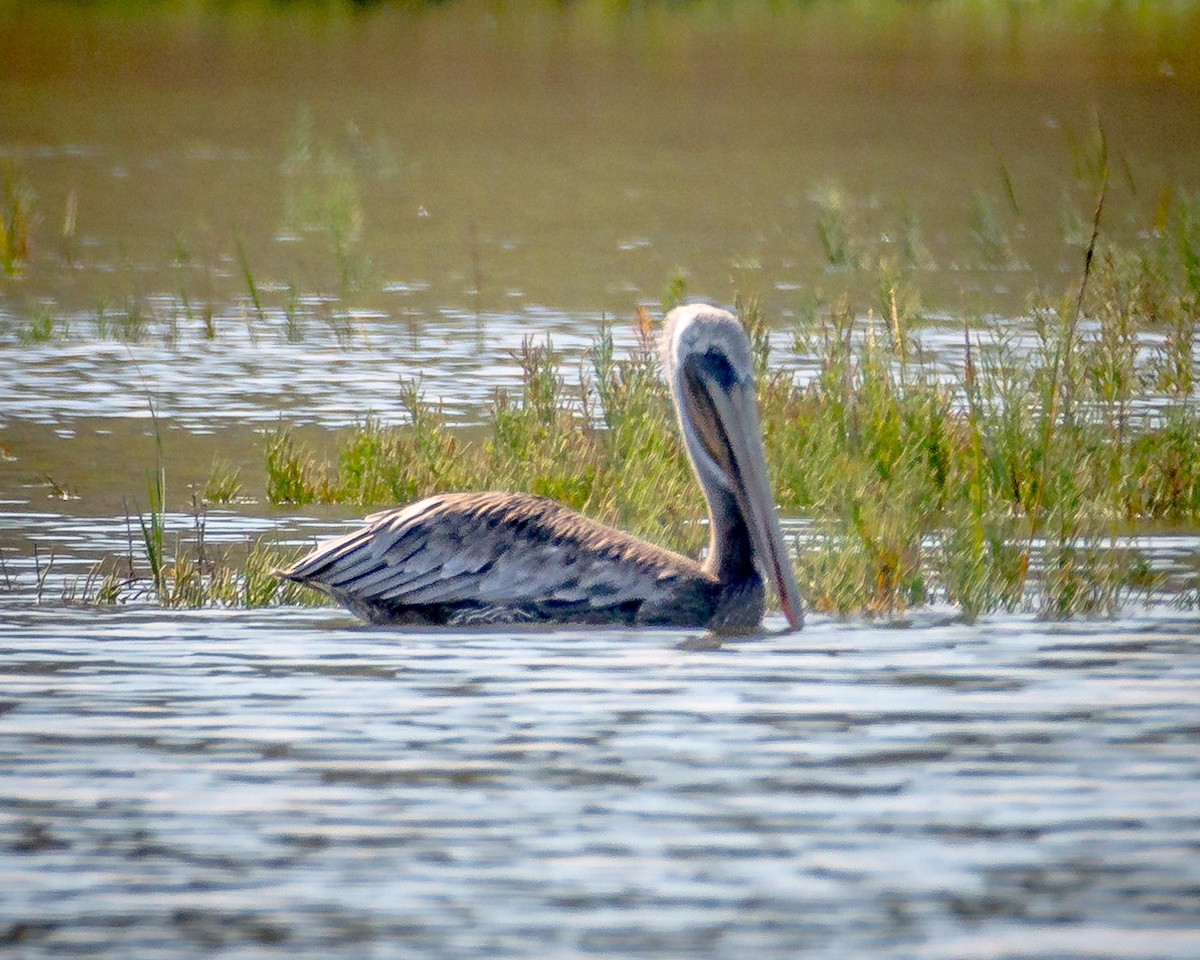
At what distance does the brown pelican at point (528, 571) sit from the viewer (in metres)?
8.54

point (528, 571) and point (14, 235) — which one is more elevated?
point (14, 235)

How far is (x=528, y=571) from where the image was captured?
28.1ft

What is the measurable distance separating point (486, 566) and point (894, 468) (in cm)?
237

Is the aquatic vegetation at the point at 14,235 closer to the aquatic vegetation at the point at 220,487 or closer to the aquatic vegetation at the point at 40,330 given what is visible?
the aquatic vegetation at the point at 40,330

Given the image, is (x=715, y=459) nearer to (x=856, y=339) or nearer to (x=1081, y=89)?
(x=856, y=339)

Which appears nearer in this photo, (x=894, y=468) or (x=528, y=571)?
(x=528, y=571)

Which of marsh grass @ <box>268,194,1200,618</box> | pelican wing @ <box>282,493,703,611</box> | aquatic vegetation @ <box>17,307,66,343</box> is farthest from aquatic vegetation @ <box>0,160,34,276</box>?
pelican wing @ <box>282,493,703,611</box>

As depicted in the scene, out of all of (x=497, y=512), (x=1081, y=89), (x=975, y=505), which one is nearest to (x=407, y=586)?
(x=497, y=512)

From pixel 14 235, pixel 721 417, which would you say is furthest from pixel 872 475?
pixel 14 235

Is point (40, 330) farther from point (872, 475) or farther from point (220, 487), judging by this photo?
point (872, 475)

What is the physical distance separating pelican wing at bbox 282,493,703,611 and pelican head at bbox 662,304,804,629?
37cm

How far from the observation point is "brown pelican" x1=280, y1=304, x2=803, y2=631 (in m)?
8.54

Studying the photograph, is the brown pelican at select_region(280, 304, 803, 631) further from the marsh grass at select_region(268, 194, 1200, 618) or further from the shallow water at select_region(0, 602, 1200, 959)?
the marsh grass at select_region(268, 194, 1200, 618)

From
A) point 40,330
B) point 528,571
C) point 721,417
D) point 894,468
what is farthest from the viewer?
point 40,330
